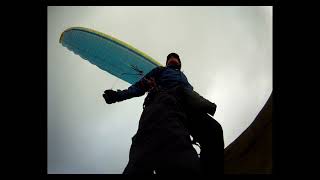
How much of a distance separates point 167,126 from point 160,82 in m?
0.78

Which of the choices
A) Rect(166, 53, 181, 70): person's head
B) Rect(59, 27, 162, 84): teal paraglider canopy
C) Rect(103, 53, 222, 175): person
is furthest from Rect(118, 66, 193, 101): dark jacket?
Rect(59, 27, 162, 84): teal paraglider canopy

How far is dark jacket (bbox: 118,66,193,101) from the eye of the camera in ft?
14.4

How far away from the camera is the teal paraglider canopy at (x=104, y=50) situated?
5648 mm

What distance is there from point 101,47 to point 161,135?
2.22 meters

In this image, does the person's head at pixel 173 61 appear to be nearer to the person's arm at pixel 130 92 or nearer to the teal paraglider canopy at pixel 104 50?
the person's arm at pixel 130 92

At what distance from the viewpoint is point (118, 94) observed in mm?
4367

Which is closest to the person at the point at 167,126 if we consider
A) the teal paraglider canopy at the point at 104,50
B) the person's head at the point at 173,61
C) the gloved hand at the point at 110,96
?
the gloved hand at the point at 110,96

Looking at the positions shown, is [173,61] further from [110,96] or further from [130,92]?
[110,96]

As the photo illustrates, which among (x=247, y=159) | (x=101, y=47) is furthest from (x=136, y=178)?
(x=247, y=159)

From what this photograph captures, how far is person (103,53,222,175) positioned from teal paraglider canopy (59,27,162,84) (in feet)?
4.04

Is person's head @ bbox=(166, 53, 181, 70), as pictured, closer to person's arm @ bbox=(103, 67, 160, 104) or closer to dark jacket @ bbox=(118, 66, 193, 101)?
dark jacket @ bbox=(118, 66, 193, 101)

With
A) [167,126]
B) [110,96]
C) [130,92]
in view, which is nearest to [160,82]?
[130,92]

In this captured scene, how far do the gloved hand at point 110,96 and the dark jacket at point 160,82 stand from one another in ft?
0.17
